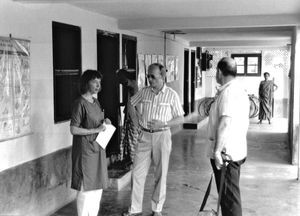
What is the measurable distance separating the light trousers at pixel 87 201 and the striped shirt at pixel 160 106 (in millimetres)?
913

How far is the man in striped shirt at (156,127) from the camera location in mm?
4922

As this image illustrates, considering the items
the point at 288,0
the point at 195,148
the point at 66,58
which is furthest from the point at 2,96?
the point at 195,148

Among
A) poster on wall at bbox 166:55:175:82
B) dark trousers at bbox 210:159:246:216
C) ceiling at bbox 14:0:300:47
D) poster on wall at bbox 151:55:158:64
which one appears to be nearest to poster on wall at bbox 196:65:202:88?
poster on wall at bbox 166:55:175:82

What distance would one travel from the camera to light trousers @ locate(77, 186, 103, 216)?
4.55m

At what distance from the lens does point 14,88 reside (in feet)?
14.7

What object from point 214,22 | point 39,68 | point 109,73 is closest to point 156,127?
point 39,68

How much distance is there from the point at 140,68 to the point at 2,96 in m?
4.76

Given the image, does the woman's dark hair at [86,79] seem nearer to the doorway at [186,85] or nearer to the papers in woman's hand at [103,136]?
the papers in woman's hand at [103,136]

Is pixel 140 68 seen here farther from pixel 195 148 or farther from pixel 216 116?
pixel 216 116

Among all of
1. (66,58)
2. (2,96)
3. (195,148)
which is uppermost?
(66,58)

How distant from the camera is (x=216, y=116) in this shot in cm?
407

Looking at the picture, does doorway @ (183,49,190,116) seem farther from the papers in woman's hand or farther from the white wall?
the papers in woman's hand

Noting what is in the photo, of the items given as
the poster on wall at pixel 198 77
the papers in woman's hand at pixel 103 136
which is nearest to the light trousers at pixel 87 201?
the papers in woman's hand at pixel 103 136

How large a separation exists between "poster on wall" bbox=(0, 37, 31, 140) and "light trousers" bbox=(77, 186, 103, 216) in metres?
0.87
